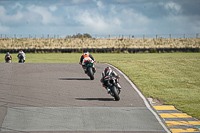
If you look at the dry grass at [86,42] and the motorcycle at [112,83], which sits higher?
the dry grass at [86,42]

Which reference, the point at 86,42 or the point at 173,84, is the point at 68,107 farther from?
the point at 86,42

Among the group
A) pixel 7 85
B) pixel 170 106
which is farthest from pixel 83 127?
pixel 7 85

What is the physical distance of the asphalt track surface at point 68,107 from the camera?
10508mm

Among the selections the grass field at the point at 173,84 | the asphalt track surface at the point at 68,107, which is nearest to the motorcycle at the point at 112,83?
the asphalt track surface at the point at 68,107

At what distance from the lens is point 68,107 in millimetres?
13109

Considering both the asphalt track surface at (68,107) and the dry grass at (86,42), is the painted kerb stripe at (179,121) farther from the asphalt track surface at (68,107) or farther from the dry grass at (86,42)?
the dry grass at (86,42)

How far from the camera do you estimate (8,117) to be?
1147 centimetres

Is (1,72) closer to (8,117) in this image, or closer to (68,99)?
(68,99)

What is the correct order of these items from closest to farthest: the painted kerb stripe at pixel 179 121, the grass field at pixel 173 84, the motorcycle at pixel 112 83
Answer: the painted kerb stripe at pixel 179 121 < the motorcycle at pixel 112 83 < the grass field at pixel 173 84

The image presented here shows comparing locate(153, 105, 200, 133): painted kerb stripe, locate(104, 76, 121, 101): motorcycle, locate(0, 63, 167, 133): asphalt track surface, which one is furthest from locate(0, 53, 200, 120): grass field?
locate(104, 76, 121, 101): motorcycle

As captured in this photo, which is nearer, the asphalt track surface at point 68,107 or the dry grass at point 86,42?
the asphalt track surface at point 68,107

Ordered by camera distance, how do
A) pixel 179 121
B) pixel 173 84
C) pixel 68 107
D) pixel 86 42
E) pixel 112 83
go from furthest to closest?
pixel 86 42, pixel 173 84, pixel 112 83, pixel 68 107, pixel 179 121

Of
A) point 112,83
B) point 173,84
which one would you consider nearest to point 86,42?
point 173,84

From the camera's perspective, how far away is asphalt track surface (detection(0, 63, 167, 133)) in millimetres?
10508
